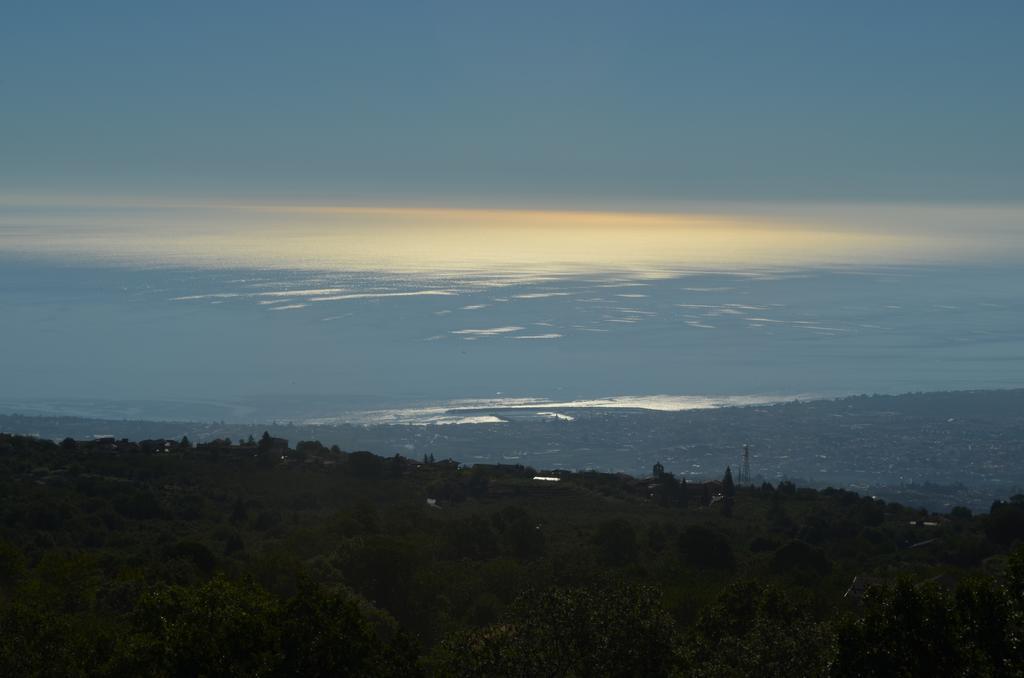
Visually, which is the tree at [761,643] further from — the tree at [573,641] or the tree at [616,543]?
the tree at [616,543]

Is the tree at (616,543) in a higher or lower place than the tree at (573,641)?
lower

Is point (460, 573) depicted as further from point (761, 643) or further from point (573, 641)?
point (761, 643)

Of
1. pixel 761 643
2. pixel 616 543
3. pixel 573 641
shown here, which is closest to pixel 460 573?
pixel 616 543

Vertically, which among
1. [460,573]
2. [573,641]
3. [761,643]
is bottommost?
[460,573]

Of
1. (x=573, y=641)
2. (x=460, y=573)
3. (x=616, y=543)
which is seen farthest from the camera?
(x=616, y=543)

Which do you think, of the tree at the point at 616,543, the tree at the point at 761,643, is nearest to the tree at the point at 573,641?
the tree at the point at 761,643

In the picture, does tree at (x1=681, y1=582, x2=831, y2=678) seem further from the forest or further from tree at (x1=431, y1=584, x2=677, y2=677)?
tree at (x1=431, y1=584, x2=677, y2=677)

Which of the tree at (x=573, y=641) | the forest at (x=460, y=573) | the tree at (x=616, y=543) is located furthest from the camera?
the tree at (x=616, y=543)

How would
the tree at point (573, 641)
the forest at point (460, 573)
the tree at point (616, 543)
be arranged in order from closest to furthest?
1. the forest at point (460, 573)
2. the tree at point (573, 641)
3. the tree at point (616, 543)
